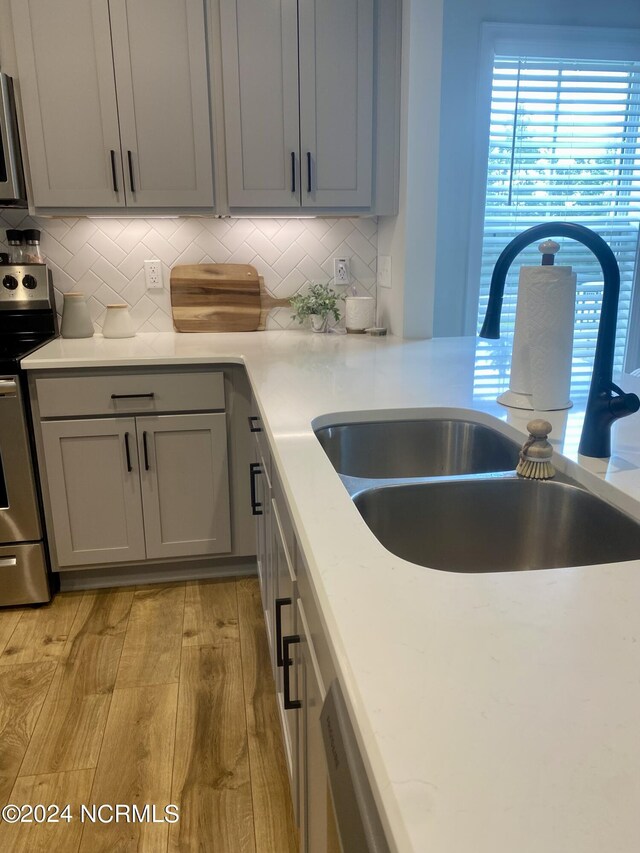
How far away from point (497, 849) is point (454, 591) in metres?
0.35

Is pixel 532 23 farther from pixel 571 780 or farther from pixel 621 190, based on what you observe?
pixel 571 780

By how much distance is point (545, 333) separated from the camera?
1.50 metres

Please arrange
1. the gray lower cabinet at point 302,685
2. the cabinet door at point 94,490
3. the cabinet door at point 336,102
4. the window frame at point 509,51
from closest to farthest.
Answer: the gray lower cabinet at point 302,685
the cabinet door at point 94,490
the cabinet door at point 336,102
the window frame at point 509,51

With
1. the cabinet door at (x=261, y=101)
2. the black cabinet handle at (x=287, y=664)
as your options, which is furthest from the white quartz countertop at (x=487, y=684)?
the cabinet door at (x=261, y=101)

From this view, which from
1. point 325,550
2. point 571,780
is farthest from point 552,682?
point 325,550

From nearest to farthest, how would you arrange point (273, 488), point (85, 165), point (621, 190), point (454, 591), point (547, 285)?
1. point (454, 591)
2. point (547, 285)
3. point (273, 488)
4. point (85, 165)
5. point (621, 190)

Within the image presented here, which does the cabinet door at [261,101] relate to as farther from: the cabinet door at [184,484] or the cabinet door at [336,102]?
the cabinet door at [184,484]

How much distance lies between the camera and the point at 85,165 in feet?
8.19

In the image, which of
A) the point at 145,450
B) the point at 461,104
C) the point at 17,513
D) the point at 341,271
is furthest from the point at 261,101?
the point at 17,513

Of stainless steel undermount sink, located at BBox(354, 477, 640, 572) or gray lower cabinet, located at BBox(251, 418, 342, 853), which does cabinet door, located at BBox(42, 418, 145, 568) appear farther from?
stainless steel undermount sink, located at BBox(354, 477, 640, 572)

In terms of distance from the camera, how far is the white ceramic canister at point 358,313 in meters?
2.92

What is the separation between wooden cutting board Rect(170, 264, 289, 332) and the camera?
9.50 ft

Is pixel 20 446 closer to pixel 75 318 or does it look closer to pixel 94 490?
pixel 94 490

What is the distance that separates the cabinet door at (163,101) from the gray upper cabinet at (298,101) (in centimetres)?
10
